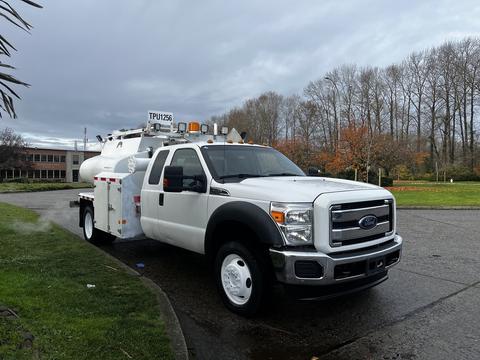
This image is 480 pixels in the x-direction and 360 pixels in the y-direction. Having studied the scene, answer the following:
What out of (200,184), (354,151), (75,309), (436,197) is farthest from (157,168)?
(354,151)

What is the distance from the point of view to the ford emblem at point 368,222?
4.45 m

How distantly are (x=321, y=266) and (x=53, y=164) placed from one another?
280 ft

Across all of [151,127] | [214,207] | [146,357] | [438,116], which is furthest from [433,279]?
[438,116]

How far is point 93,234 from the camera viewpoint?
8.48 m

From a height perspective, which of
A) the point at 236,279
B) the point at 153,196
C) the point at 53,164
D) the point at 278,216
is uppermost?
the point at 53,164

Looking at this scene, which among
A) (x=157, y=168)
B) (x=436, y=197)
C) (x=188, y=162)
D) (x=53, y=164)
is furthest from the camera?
(x=53, y=164)

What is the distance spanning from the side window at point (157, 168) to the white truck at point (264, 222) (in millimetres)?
18

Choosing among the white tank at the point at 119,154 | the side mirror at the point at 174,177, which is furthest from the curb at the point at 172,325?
the white tank at the point at 119,154

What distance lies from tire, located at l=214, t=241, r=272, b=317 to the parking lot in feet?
0.54

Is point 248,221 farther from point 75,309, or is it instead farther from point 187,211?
point 75,309

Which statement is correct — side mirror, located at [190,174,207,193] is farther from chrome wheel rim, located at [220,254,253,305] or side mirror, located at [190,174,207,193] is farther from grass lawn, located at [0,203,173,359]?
grass lawn, located at [0,203,173,359]

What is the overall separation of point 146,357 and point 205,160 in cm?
276

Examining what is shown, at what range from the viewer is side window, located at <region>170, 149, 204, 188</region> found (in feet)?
18.4

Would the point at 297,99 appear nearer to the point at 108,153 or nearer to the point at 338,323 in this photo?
the point at 108,153
